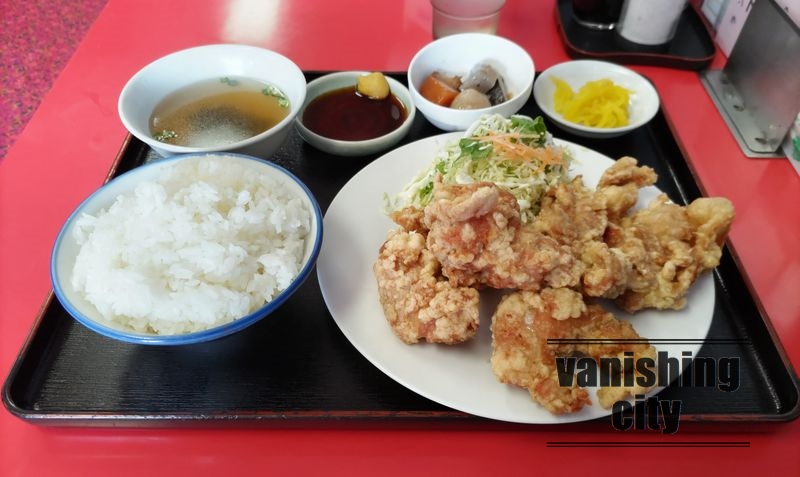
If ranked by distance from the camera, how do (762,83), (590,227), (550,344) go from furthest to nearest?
(762,83) < (590,227) < (550,344)

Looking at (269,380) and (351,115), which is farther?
(351,115)

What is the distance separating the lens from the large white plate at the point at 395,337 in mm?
1513

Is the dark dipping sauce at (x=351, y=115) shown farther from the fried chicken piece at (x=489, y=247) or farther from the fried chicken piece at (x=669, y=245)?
the fried chicken piece at (x=669, y=245)

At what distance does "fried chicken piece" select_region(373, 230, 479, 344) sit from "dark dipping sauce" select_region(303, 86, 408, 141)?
2.82 feet

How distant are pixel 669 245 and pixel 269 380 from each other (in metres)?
1.39

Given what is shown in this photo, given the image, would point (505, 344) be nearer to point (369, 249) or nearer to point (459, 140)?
point (369, 249)

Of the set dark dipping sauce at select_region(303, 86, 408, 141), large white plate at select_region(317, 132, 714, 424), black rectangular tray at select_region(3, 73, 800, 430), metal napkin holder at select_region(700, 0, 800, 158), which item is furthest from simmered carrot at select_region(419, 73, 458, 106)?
metal napkin holder at select_region(700, 0, 800, 158)

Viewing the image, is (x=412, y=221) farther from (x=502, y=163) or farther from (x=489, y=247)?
(x=502, y=163)

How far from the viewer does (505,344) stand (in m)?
1.56

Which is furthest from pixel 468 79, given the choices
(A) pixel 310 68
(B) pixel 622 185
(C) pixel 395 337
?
(C) pixel 395 337

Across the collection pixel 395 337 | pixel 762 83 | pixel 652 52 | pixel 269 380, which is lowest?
pixel 269 380

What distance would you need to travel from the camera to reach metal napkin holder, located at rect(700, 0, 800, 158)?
2441 mm

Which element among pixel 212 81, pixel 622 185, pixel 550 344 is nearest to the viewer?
pixel 550 344

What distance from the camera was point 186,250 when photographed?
1.66 m
